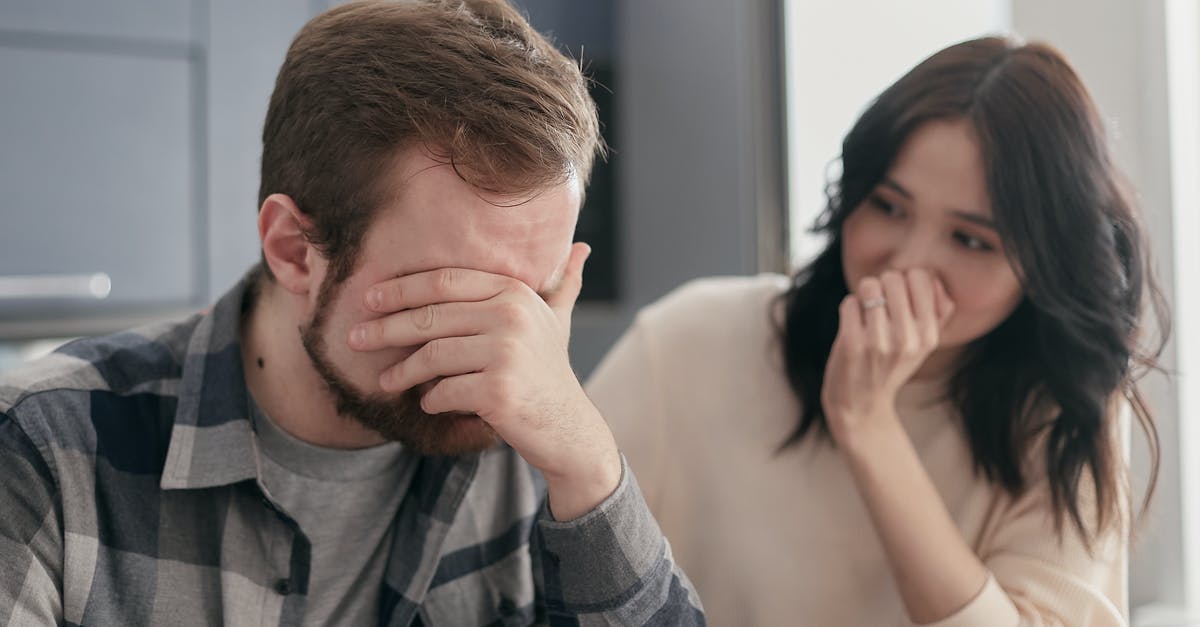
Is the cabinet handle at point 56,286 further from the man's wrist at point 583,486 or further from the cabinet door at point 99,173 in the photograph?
the man's wrist at point 583,486

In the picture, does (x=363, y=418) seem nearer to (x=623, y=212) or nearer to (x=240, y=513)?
(x=240, y=513)

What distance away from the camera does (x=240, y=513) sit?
37.1 inches

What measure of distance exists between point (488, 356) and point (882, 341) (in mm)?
488

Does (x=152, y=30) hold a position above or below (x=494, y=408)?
above

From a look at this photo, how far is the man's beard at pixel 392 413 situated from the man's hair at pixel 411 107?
50mm

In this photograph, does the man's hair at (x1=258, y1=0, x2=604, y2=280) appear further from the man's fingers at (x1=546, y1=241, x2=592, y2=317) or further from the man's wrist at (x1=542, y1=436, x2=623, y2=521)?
the man's wrist at (x1=542, y1=436, x2=623, y2=521)

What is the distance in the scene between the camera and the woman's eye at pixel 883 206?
1217 mm

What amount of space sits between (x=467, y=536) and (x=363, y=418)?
7.4 inches

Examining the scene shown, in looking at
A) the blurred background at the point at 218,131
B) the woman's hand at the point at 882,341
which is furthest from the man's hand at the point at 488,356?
the blurred background at the point at 218,131

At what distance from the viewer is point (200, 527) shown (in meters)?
0.93

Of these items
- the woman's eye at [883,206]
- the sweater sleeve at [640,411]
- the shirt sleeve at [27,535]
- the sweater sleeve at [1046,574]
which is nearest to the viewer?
the shirt sleeve at [27,535]

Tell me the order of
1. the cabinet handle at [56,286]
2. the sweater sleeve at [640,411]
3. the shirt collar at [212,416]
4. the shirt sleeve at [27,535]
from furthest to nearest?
the cabinet handle at [56,286] → the sweater sleeve at [640,411] → the shirt collar at [212,416] → the shirt sleeve at [27,535]

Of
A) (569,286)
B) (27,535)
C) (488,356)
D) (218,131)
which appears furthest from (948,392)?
(218,131)

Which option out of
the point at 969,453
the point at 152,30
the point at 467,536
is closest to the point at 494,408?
the point at 467,536
